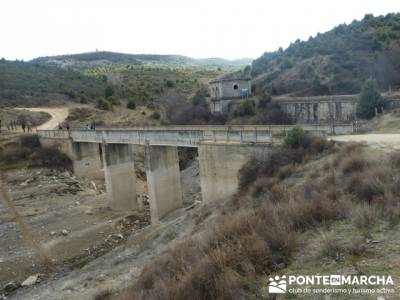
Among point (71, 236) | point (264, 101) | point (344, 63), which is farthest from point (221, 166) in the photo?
point (344, 63)

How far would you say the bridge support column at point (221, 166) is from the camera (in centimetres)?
1845

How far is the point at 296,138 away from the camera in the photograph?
663 inches

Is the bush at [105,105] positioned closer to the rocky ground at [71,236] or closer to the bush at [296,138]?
the rocky ground at [71,236]

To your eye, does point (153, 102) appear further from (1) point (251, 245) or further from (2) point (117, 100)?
(1) point (251, 245)

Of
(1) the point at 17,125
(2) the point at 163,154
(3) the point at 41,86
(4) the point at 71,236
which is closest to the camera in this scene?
(4) the point at 71,236

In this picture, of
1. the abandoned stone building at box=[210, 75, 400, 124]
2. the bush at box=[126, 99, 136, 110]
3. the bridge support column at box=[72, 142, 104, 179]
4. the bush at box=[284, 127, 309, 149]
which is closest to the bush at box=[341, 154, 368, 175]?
the bush at box=[284, 127, 309, 149]

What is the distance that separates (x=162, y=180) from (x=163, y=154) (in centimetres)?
172

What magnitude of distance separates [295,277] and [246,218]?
2714 mm

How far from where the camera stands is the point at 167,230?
59.9 ft

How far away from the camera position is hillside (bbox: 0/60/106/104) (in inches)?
2283

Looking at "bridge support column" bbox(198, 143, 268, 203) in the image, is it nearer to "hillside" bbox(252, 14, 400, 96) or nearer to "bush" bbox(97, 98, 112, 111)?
"hillside" bbox(252, 14, 400, 96)

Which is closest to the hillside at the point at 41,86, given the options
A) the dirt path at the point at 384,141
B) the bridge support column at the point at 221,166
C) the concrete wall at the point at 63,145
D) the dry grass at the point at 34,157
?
the dry grass at the point at 34,157

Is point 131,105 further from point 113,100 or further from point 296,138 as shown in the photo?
point 296,138

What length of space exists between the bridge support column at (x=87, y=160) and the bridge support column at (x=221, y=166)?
17.4m
